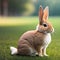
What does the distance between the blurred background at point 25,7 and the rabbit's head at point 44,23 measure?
39mm

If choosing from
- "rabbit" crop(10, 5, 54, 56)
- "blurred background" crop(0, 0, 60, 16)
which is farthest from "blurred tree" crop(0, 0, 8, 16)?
"rabbit" crop(10, 5, 54, 56)

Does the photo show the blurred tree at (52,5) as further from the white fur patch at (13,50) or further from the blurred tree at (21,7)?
the white fur patch at (13,50)

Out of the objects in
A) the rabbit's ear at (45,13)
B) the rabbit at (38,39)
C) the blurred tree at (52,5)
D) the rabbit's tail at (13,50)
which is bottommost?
the rabbit's tail at (13,50)

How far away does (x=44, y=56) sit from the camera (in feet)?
4.54

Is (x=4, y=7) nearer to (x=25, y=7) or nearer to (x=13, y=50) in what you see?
(x=25, y=7)

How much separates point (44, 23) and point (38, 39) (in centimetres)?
10

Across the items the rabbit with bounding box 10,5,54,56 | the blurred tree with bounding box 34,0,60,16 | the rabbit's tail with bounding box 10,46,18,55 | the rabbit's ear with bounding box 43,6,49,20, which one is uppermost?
the blurred tree with bounding box 34,0,60,16

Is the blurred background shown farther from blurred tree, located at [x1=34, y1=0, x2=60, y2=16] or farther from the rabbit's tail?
the rabbit's tail

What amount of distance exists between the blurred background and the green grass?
0.03 m

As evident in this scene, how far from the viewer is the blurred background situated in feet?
4.55

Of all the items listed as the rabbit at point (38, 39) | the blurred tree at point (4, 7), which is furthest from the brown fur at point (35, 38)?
the blurred tree at point (4, 7)

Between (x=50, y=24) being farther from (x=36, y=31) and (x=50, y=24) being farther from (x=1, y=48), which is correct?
(x=1, y=48)

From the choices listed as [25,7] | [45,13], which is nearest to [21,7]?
[25,7]

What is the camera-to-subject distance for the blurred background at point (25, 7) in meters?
1.39
